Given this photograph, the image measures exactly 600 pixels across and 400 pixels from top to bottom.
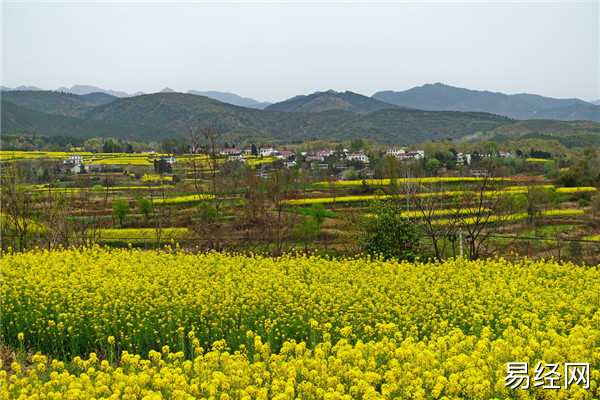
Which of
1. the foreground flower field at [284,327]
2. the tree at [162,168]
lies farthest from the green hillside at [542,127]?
the foreground flower field at [284,327]

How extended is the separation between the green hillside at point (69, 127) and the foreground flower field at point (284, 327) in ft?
561

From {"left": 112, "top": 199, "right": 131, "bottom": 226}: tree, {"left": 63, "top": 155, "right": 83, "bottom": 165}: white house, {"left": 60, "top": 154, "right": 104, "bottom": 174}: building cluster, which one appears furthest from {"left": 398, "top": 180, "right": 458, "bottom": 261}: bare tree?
{"left": 63, "top": 155, "right": 83, "bottom": 165}: white house

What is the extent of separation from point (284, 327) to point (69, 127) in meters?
195

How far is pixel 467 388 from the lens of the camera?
5.68 meters

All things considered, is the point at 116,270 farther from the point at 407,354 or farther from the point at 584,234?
the point at 584,234

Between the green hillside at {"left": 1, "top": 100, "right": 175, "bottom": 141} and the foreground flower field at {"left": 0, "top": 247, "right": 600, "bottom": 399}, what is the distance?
561ft

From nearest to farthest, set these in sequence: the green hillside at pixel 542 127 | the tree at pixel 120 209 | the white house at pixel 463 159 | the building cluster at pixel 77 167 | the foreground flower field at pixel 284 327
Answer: the foreground flower field at pixel 284 327
the tree at pixel 120 209
the building cluster at pixel 77 167
the white house at pixel 463 159
the green hillside at pixel 542 127

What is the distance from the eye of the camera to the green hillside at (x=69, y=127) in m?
168

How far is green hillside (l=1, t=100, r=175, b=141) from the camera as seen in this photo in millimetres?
167875

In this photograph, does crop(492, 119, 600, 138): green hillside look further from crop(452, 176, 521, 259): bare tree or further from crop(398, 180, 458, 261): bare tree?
crop(398, 180, 458, 261): bare tree

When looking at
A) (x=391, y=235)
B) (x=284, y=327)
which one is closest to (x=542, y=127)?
(x=391, y=235)

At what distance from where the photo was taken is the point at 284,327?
31.5 feet

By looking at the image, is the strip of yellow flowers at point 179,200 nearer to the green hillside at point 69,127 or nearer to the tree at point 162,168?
the tree at point 162,168

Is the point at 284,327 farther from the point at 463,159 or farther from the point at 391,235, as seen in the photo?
the point at 463,159
